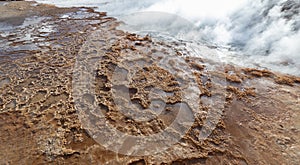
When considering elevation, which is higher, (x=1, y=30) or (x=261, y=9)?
(x=261, y=9)

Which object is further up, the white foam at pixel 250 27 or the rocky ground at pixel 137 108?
the white foam at pixel 250 27

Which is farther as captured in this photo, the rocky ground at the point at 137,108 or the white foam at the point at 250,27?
the white foam at the point at 250,27

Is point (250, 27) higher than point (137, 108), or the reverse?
point (250, 27)

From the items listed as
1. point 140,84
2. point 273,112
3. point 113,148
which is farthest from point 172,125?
point 273,112

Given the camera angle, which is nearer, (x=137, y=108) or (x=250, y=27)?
(x=137, y=108)

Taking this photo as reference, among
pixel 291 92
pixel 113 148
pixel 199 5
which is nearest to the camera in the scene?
pixel 113 148

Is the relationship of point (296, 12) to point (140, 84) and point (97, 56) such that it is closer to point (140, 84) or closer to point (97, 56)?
point (140, 84)

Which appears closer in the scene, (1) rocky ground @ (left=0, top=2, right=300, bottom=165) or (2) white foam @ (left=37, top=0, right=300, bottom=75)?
(1) rocky ground @ (left=0, top=2, right=300, bottom=165)

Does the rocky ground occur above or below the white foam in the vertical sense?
below
